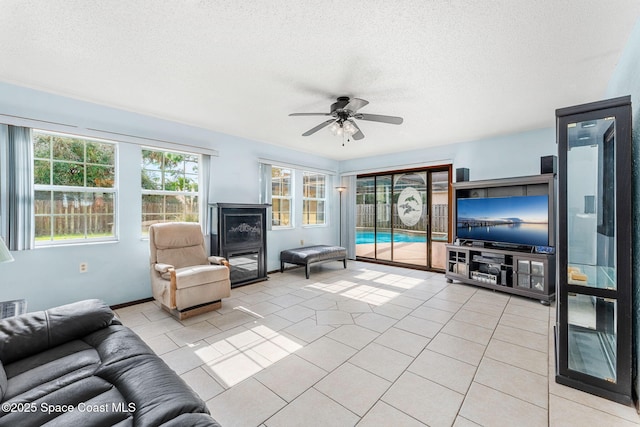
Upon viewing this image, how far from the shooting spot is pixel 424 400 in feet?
5.92

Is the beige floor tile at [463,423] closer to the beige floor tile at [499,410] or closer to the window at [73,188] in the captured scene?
the beige floor tile at [499,410]

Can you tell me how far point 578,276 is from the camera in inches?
77.2

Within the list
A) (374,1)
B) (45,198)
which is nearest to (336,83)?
(374,1)

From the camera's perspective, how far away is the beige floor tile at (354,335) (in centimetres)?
257

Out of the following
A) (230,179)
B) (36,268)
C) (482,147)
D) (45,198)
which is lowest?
(36,268)

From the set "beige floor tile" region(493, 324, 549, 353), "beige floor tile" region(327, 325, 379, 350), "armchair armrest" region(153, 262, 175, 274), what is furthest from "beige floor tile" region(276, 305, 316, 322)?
"beige floor tile" region(493, 324, 549, 353)

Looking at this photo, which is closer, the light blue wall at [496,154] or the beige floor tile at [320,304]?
the beige floor tile at [320,304]

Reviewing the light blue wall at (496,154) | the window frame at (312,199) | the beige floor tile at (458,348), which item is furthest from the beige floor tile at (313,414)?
the window frame at (312,199)

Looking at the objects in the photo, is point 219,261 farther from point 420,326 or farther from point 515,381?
point 515,381

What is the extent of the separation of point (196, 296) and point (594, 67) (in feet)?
14.8

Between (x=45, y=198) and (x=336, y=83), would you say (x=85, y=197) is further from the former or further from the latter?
(x=336, y=83)

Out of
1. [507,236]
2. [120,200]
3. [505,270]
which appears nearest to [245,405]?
[120,200]

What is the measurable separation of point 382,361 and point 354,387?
1.41ft

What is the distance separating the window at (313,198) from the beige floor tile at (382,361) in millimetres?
3905
